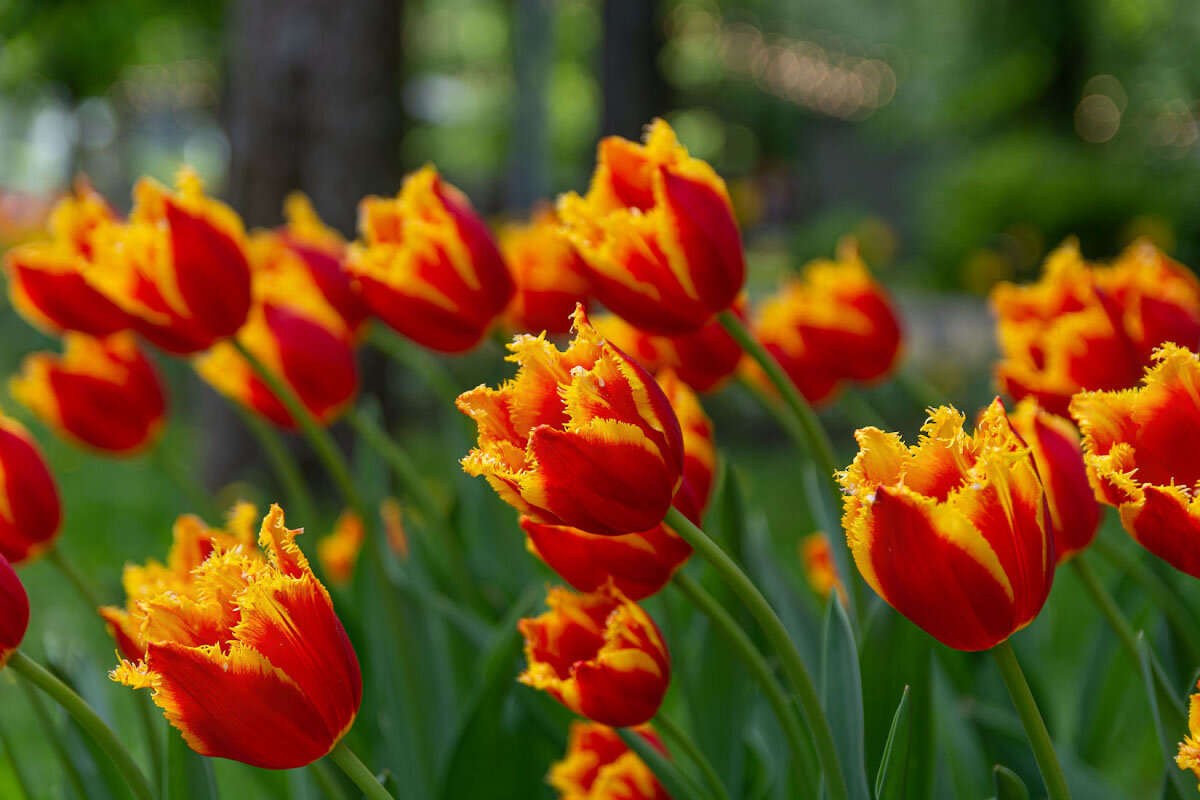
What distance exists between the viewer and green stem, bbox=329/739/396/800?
2.02ft

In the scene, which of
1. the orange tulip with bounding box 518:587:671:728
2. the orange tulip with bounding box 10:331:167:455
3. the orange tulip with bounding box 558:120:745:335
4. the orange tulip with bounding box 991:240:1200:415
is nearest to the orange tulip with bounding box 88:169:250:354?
the orange tulip with bounding box 10:331:167:455

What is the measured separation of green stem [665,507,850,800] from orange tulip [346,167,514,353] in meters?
0.45

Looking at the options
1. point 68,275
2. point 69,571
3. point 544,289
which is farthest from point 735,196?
point 69,571

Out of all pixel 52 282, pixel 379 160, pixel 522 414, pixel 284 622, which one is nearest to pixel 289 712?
pixel 284 622

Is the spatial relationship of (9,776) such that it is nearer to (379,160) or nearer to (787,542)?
(379,160)

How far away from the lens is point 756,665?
2.44 feet

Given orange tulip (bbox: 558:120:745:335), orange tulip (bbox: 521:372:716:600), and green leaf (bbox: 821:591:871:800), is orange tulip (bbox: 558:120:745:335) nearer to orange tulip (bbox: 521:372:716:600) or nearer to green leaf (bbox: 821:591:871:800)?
orange tulip (bbox: 521:372:716:600)

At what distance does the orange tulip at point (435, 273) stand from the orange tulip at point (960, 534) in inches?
20.6

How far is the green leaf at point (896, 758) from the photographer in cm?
70

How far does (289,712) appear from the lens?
1.98 ft

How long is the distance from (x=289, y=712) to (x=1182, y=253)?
30.1ft

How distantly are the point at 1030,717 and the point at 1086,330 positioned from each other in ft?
1.45

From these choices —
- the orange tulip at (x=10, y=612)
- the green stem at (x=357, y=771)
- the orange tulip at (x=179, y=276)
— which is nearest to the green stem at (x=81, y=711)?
the orange tulip at (x=10, y=612)

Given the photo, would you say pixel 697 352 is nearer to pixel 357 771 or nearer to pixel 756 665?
pixel 756 665
